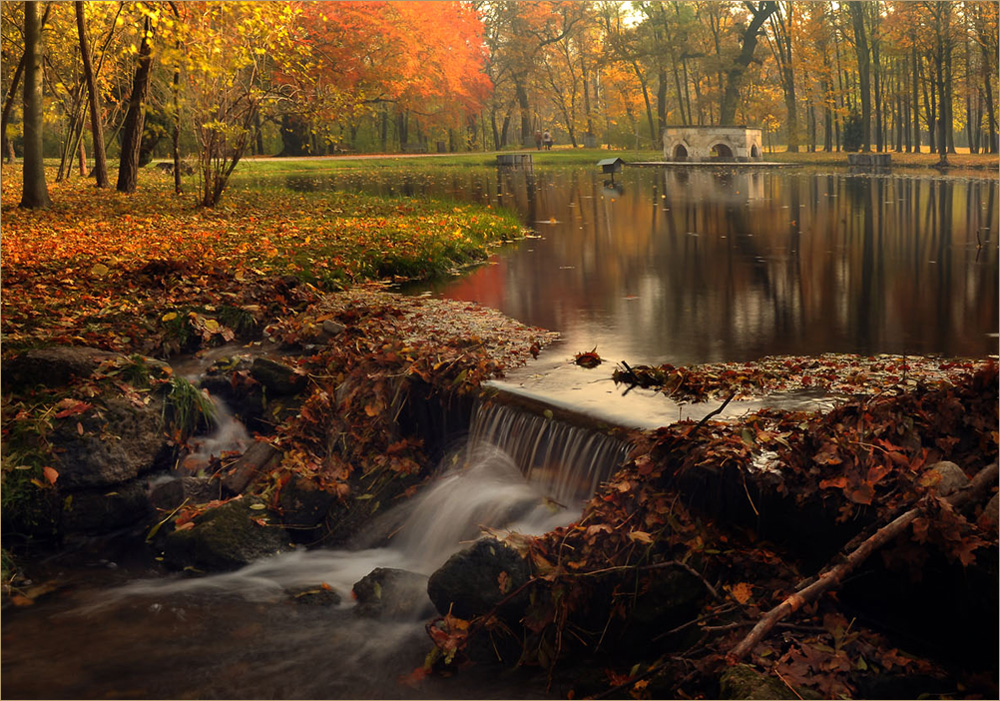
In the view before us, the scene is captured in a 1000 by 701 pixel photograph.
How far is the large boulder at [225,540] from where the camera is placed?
7633 millimetres

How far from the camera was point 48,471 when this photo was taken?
8.10 meters

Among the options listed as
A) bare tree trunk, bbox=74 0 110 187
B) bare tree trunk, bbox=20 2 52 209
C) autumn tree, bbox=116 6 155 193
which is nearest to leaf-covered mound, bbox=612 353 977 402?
bare tree trunk, bbox=20 2 52 209

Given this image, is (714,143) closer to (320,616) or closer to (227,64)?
(227,64)

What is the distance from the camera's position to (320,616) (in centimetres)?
693

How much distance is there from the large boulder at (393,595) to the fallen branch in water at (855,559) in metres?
2.36

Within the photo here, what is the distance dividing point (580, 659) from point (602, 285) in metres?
8.61

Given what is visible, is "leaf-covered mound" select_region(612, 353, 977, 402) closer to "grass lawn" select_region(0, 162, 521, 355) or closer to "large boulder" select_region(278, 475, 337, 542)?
"large boulder" select_region(278, 475, 337, 542)

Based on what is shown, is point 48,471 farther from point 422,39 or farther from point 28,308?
point 422,39

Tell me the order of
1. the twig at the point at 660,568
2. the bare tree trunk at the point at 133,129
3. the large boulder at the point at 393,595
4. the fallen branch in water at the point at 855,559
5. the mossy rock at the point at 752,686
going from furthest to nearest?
the bare tree trunk at the point at 133,129 < the large boulder at the point at 393,595 < the twig at the point at 660,568 < the fallen branch in water at the point at 855,559 < the mossy rock at the point at 752,686

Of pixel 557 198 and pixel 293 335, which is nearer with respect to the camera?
pixel 293 335

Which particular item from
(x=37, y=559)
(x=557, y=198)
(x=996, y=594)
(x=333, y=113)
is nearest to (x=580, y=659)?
(x=996, y=594)

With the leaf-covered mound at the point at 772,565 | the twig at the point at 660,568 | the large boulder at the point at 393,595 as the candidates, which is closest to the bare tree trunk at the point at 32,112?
the large boulder at the point at 393,595

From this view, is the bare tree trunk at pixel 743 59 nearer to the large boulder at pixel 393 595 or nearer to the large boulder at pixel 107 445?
the large boulder at pixel 107 445

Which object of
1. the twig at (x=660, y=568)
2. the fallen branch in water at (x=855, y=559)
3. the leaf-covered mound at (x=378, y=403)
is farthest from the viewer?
the leaf-covered mound at (x=378, y=403)
